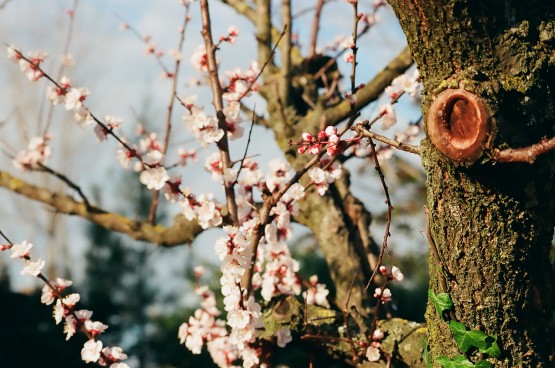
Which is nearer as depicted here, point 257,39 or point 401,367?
point 401,367

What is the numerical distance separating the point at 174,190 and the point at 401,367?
1.14 metres

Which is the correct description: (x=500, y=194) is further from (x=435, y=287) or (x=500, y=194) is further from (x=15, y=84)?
(x=15, y=84)

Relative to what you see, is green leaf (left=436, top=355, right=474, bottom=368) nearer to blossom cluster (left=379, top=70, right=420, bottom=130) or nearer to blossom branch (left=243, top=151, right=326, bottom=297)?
blossom branch (left=243, top=151, right=326, bottom=297)

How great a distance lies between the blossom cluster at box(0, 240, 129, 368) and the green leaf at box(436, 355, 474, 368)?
118 cm

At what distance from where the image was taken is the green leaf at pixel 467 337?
1.88m

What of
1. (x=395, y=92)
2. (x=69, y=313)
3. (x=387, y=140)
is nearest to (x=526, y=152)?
(x=387, y=140)

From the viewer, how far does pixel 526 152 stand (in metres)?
1.62

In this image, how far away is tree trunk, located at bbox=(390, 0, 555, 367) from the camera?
5.37 feet

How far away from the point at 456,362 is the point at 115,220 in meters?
2.24

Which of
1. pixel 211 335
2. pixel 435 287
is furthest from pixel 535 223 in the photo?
pixel 211 335

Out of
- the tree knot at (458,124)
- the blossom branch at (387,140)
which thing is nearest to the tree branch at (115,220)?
the blossom branch at (387,140)

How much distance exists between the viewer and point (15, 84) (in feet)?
54.3

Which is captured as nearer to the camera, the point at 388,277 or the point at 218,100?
the point at 388,277

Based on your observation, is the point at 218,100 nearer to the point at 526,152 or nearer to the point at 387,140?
the point at 387,140
